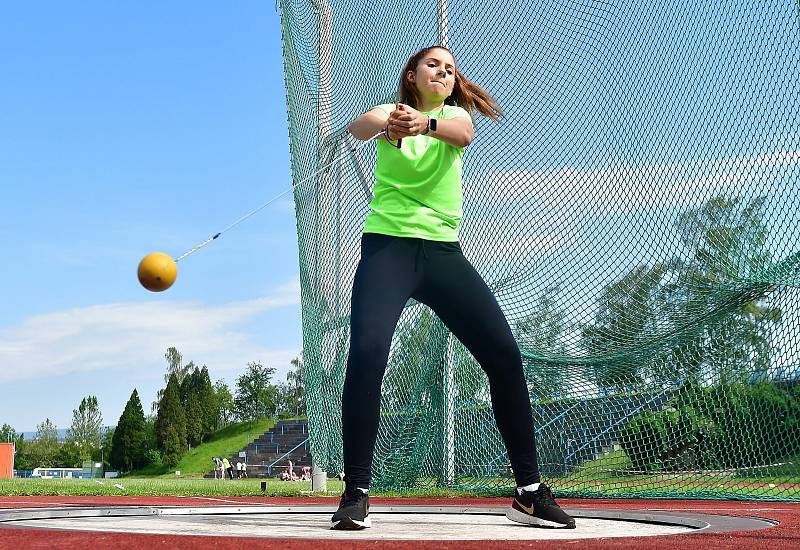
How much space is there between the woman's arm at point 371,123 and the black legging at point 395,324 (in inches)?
15.0

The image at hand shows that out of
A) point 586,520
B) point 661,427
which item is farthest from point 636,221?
point 586,520

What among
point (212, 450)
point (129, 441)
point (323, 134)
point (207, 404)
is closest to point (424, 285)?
point (323, 134)

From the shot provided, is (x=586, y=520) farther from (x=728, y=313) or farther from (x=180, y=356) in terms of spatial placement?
(x=180, y=356)

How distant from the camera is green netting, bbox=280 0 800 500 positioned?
6098 mm

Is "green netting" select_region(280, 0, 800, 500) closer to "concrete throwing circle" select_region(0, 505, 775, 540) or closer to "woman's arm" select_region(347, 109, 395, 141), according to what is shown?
"concrete throwing circle" select_region(0, 505, 775, 540)

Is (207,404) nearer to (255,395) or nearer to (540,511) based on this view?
(255,395)

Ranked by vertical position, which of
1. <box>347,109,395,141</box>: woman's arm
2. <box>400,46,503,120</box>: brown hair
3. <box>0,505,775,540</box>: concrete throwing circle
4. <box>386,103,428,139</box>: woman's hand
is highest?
<box>400,46,503,120</box>: brown hair

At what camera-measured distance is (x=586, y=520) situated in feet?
13.3

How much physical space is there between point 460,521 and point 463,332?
94cm

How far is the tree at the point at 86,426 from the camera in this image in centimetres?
8550

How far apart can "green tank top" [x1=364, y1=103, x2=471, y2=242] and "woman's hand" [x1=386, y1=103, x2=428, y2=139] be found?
247 millimetres

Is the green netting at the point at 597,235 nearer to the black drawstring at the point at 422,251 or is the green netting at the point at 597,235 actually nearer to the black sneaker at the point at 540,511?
the black sneaker at the point at 540,511

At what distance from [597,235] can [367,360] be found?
12.5 feet

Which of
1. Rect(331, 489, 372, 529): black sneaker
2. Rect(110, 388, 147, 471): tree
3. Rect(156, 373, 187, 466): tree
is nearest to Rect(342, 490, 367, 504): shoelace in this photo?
Rect(331, 489, 372, 529): black sneaker
